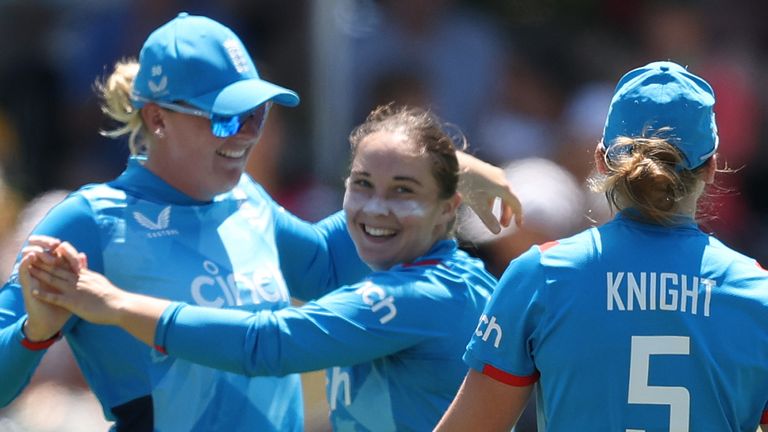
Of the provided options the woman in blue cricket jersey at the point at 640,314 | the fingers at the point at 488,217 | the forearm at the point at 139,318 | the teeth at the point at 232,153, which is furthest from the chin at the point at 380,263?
the woman in blue cricket jersey at the point at 640,314

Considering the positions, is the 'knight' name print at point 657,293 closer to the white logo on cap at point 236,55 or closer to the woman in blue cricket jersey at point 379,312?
the woman in blue cricket jersey at point 379,312

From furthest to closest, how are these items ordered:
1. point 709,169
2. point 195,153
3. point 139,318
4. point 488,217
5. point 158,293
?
point 488,217 < point 195,153 < point 158,293 < point 139,318 < point 709,169

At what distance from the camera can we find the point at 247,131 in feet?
11.3

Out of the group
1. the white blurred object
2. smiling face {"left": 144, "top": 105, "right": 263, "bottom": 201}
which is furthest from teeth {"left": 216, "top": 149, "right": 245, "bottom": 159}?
the white blurred object

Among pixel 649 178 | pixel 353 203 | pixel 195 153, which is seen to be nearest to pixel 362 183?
pixel 353 203

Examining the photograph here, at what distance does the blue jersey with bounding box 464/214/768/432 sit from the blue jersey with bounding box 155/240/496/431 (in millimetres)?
508

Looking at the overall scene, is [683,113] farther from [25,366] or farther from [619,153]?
[25,366]

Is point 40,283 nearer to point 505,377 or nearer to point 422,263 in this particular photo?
point 422,263

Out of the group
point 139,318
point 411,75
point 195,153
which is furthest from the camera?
point 411,75

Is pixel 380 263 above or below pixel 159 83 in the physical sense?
below

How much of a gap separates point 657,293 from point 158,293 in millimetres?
1340

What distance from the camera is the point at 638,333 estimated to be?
2.54m

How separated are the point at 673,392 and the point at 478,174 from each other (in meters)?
1.13

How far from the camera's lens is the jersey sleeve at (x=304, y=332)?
2951mm
